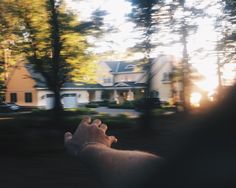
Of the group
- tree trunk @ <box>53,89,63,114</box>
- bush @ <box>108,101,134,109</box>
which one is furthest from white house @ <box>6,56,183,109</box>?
tree trunk @ <box>53,89,63,114</box>

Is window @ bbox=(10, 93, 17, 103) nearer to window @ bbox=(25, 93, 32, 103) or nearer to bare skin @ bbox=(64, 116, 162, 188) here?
window @ bbox=(25, 93, 32, 103)

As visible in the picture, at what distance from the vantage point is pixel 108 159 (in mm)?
958

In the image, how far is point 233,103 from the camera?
920 mm

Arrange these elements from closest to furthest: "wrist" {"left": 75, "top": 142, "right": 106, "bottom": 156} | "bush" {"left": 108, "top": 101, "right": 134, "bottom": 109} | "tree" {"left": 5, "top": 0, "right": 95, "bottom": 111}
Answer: "wrist" {"left": 75, "top": 142, "right": 106, "bottom": 156} < "tree" {"left": 5, "top": 0, "right": 95, "bottom": 111} < "bush" {"left": 108, "top": 101, "right": 134, "bottom": 109}

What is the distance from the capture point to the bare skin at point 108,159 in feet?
2.85

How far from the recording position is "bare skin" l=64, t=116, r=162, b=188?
0.87 m

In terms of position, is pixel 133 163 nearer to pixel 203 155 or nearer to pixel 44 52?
pixel 203 155

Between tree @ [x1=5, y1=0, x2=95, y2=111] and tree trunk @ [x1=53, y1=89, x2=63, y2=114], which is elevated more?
tree @ [x1=5, y1=0, x2=95, y2=111]

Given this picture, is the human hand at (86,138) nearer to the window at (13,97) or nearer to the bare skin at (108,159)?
the bare skin at (108,159)

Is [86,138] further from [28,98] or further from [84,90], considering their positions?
[84,90]

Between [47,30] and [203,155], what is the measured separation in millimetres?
20201

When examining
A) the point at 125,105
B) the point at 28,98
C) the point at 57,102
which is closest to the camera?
the point at 57,102

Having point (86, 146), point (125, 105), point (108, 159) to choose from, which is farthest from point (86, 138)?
point (125, 105)

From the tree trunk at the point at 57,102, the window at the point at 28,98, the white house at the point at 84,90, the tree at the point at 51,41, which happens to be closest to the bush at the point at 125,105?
the white house at the point at 84,90
